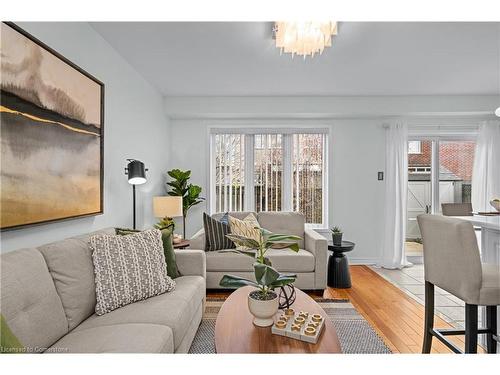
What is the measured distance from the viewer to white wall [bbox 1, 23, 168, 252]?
195 centimetres

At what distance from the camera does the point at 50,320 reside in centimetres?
144

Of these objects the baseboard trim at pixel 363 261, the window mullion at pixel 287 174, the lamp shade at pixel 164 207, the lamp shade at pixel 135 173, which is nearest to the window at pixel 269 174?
the window mullion at pixel 287 174

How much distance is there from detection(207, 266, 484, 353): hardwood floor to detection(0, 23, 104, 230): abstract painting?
1961 millimetres

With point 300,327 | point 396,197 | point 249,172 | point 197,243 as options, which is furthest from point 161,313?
point 396,197

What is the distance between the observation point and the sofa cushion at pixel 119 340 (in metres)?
1.34

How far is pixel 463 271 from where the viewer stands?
63.2 inches

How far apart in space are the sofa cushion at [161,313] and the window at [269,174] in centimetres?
284

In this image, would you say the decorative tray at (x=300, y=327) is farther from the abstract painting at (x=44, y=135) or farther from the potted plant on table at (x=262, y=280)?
the abstract painting at (x=44, y=135)

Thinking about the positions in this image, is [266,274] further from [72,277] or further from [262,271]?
[72,277]

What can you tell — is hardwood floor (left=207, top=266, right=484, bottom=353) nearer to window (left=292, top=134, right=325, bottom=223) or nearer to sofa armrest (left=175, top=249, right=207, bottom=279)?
sofa armrest (left=175, top=249, right=207, bottom=279)

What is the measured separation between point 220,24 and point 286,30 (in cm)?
54
